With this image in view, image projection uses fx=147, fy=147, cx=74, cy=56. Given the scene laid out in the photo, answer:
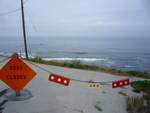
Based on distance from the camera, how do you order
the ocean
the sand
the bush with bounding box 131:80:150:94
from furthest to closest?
the ocean < the bush with bounding box 131:80:150:94 < the sand

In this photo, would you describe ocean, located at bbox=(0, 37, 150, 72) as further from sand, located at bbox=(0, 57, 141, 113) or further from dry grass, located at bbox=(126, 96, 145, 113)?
dry grass, located at bbox=(126, 96, 145, 113)

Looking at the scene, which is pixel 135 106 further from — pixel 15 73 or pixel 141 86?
pixel 15 73

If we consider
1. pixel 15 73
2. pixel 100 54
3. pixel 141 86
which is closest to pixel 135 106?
pixel 141 86

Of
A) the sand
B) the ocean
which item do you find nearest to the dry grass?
the sand

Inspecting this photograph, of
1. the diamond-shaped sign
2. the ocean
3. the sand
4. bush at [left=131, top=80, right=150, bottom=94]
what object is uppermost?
the diamond-shaped sign

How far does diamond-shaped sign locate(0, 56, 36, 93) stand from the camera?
3.46 m

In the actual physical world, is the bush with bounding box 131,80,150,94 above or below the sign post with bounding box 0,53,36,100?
below

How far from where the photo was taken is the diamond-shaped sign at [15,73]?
3.46 metres

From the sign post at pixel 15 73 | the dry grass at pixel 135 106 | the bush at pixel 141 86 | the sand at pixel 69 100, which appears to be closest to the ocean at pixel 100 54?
the sand at pixel 69 100

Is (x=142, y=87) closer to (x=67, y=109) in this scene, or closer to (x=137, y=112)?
(x=137, y=112)

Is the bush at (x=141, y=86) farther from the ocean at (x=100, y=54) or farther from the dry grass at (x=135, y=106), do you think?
the ocean at (x=100, y=54)

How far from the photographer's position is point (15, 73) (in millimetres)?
3543

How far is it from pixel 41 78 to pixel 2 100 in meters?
2.29

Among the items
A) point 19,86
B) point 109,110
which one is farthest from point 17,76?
point 109,110
